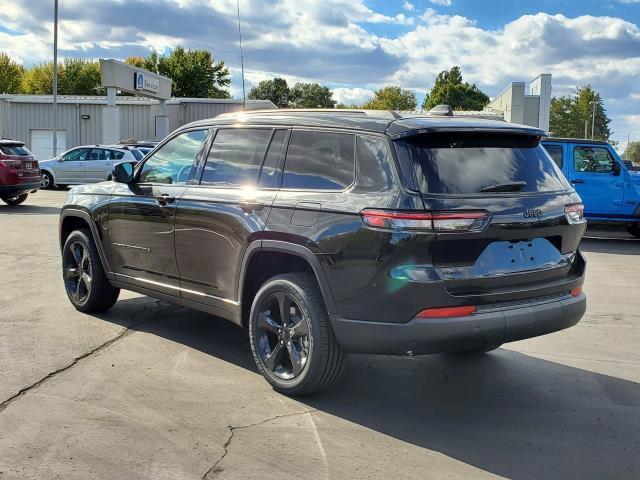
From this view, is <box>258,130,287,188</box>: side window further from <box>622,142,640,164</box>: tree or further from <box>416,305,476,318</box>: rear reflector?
<box>622,142,640,164</box>: tree

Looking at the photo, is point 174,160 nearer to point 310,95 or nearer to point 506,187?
point 506,187

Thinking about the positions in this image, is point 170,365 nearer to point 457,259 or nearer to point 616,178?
point 457,259

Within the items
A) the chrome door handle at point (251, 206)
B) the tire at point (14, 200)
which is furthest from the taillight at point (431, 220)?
the tire at point (14, 200)

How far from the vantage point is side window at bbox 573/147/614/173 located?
12945mm

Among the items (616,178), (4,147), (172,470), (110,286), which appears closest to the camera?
(172,470)

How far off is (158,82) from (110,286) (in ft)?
95.2

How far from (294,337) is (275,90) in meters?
90.6

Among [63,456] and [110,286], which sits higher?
Answer: [110,286]

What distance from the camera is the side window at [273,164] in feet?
14.8

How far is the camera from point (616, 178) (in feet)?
42.5

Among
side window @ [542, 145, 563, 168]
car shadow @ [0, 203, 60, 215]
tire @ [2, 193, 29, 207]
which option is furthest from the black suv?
tire @ [2, 193, 29, 207]

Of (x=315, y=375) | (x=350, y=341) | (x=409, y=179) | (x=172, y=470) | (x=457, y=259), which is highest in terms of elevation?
(x=409, y=179)

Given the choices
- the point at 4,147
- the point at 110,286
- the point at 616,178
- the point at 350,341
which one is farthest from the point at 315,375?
the point at 4,147

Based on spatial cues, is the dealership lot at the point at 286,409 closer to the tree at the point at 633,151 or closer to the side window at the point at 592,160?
the side window at the point at 592,160
